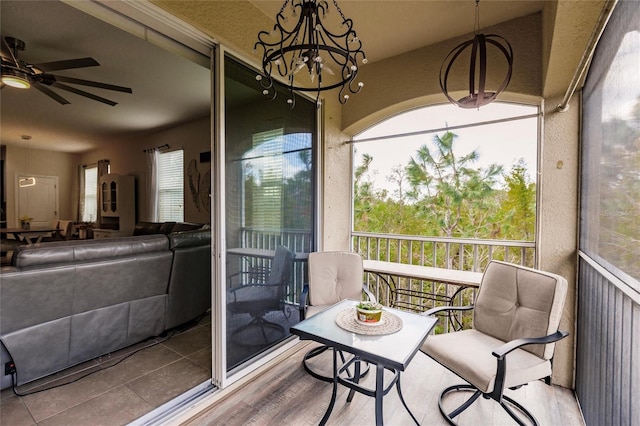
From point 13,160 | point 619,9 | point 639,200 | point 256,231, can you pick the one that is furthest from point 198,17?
point 13,160

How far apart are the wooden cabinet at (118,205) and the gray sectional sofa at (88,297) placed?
169 inches

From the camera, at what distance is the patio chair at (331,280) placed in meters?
2.61

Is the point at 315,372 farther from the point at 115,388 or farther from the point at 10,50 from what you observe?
the point at 10,50

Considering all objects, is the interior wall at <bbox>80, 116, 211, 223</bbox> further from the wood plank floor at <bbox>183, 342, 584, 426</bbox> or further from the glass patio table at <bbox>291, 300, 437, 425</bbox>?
the glass patio table at <bbox>291, 300, 437, 425</bbox>

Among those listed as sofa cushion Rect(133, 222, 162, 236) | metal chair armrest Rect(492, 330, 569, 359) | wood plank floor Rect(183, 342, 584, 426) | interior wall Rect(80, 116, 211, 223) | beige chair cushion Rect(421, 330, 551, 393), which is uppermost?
interior wall Rect(80, 116, 211, 223)

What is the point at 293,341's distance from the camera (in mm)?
2770

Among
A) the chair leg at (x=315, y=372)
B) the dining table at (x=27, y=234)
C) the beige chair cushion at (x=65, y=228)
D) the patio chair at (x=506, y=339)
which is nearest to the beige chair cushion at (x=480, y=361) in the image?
the patio chair at (x=506, y=339)

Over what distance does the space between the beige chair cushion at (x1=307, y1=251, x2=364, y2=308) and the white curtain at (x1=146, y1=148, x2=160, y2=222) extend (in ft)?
15.3

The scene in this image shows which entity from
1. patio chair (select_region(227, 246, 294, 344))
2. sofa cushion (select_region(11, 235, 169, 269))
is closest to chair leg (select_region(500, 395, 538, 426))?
patio chair (select_region(227, 246, 294, 344))

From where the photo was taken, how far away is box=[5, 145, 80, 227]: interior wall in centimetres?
690

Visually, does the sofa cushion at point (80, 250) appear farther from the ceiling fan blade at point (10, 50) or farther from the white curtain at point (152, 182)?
the white curtain at point (152, 182)

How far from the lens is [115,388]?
6.73 ft

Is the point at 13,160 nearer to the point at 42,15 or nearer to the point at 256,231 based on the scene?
the point at 42,15

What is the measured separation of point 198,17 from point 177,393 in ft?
8.45
